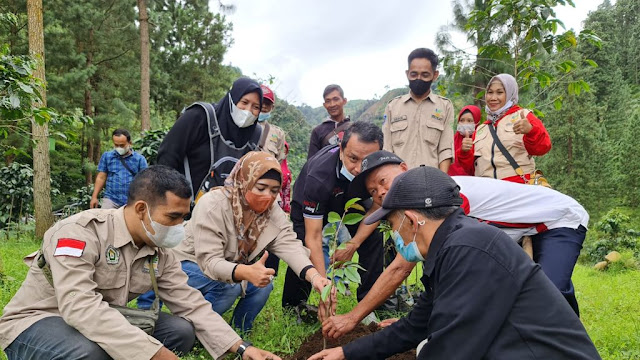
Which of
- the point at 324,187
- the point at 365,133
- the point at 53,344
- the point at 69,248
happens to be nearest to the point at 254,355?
the point at 53,344

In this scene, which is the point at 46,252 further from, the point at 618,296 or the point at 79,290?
the point at 618,296

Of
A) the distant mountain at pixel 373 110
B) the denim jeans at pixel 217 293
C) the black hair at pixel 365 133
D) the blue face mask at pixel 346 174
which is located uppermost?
the distant mountain at pixel 373 110

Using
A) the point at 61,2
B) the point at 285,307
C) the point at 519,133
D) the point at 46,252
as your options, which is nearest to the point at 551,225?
the point at 519,133

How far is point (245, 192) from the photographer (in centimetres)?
296

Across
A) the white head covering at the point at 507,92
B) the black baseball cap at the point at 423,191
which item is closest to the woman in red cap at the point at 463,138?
the white head covering at the point at 507,92

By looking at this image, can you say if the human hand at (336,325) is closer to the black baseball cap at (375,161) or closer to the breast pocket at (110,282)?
the black baseball cap at (375,161)

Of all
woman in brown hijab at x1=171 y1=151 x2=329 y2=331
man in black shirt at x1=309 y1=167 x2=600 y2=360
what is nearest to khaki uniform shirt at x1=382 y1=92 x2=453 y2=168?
woman in brown hijab at x1=171 y1=151 x2=329 y2=331

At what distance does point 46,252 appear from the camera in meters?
2.22

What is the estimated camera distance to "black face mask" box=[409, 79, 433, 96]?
4.01 metres

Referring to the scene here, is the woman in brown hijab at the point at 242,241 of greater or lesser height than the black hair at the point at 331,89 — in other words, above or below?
below

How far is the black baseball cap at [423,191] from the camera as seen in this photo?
1.80 m

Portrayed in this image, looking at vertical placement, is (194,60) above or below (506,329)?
above

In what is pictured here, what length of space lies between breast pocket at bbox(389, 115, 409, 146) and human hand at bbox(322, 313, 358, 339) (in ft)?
6.69

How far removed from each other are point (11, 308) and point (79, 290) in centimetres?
49
